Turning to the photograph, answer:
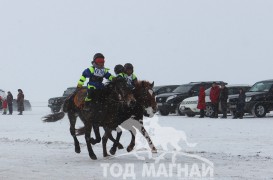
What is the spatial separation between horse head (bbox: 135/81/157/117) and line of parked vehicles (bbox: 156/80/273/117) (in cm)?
1572


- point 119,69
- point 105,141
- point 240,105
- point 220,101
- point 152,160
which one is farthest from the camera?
point 220,101

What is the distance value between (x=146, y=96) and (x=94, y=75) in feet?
4.14

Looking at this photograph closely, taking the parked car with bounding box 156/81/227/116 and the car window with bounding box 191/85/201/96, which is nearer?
the parked car with bounding box 156/81/227/116

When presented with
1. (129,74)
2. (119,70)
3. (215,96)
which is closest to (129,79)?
(129,74)

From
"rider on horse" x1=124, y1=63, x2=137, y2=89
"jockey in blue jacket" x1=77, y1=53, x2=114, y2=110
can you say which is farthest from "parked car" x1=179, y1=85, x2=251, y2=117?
"jockey in blue jacket" x1=77, y1=53, x2=114, y2=110

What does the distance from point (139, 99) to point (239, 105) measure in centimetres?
1572

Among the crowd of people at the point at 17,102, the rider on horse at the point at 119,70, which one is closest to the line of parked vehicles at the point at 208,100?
the crowd of people at the point at 17,102

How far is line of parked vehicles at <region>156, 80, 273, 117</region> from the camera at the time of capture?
1090 inches

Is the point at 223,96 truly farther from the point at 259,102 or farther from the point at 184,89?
the point at 184,89

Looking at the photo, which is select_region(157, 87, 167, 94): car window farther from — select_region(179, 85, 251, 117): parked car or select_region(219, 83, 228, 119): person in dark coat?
select_region(219, 83, 228, 119): person in dark coat

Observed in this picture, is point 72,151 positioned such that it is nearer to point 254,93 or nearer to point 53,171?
point 53,171

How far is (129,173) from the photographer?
30.2 ft

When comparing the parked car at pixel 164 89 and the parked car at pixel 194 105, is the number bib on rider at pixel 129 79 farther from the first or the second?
the parked car at pixel 164 89

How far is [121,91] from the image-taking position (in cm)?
1136
